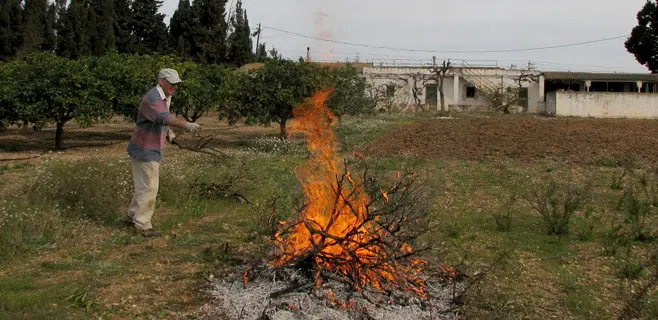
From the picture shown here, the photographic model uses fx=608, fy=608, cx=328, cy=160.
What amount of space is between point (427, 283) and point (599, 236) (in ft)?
10.7

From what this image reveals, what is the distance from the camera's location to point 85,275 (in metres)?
5.56

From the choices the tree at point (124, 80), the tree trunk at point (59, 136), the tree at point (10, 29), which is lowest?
the tree trunk at point (59, 136)

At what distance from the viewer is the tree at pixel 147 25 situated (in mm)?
50812

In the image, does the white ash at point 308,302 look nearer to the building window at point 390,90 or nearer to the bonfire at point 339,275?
the bonfire at point 339,275

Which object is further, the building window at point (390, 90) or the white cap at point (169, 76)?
the building window at point (390, 90)

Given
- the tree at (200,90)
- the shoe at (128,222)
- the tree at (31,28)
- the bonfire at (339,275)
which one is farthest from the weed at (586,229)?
the tree at (31,28)

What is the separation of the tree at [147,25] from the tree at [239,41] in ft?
18.0

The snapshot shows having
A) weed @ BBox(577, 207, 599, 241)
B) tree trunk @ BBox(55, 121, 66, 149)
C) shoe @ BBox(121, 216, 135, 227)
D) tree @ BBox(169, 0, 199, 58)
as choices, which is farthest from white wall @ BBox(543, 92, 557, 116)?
shoe @ BBox(121, 216, 135, 227)

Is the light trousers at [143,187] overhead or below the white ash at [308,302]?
overhead

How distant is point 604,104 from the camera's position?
123 ft

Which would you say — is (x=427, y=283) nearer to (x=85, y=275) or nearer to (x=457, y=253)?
(x=457, y=253)

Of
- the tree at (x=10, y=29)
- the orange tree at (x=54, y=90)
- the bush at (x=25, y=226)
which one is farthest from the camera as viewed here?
the tree at (x=10, y=29)

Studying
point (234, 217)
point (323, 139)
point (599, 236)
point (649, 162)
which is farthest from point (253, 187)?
point (649, 162)

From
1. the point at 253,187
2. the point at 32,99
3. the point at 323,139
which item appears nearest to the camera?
the point at 323,139
